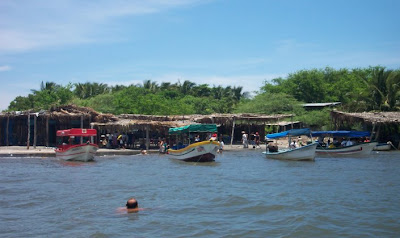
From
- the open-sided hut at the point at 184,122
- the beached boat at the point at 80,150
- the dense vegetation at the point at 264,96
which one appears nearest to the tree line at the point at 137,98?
the dense vegetation at the point at 264,96

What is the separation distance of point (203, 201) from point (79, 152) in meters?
Answer: 13.8

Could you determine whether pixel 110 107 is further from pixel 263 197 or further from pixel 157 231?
pixel 157 231

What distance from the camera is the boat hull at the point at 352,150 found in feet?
91.2

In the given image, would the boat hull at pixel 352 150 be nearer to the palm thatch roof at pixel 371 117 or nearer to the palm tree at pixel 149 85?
the palm thatch roof at pixel 371 117

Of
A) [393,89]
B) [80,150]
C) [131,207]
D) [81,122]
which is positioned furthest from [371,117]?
[131,207]

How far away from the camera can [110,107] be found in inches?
1752

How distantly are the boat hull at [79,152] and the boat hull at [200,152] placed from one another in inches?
198

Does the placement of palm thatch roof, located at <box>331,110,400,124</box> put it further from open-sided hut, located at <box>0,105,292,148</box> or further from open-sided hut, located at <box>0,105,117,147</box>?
open-sided hut, located at <box>0,105,117,147</box>

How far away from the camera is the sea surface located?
1007 centimetres

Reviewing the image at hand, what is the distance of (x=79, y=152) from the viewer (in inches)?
984

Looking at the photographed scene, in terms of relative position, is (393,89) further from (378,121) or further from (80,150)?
A: (80,150)

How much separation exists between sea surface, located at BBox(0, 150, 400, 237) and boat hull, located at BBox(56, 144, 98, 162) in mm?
2713

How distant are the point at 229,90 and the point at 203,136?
33.1 m

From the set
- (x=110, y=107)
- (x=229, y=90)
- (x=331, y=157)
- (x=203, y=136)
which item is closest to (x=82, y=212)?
(x=331, y=157)
